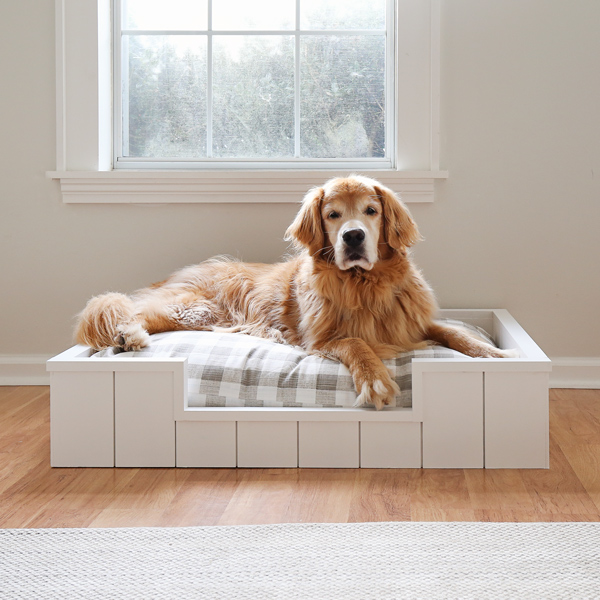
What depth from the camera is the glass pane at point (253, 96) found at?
2871mm

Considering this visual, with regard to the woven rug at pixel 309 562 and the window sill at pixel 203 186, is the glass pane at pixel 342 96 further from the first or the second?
the woven rug at pixel 309 562

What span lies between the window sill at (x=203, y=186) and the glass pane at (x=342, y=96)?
0.20m

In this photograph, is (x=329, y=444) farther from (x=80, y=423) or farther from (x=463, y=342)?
(x=80, y=423)

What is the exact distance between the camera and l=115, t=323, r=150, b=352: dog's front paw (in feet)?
6.92

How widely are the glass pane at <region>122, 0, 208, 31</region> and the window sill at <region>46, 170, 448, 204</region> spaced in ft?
2.06

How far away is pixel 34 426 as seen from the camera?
2.32 metres

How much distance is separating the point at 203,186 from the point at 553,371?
5.11 feet

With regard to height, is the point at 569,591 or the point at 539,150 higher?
the point at 539,150

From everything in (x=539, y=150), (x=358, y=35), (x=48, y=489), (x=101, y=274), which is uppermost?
(x=358, y=35)

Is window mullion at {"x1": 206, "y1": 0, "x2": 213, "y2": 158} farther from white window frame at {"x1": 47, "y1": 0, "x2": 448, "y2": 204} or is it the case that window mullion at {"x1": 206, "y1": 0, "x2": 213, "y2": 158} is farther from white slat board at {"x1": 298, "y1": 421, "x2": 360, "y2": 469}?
white slat board at {"x1": 298, "y1": 421, "x2": 360, "y2": 469}

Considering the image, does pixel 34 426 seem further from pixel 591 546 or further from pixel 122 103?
pixel 591 546

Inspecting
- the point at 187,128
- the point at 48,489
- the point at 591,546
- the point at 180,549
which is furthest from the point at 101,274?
the point at 591,546

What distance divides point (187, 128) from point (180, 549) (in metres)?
1.94

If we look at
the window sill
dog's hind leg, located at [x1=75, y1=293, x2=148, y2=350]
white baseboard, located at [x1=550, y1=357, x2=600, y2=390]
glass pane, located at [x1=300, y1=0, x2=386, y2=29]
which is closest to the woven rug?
dog's hind leg, located at [x1=75, y1=293, x2=148, y2=350]
